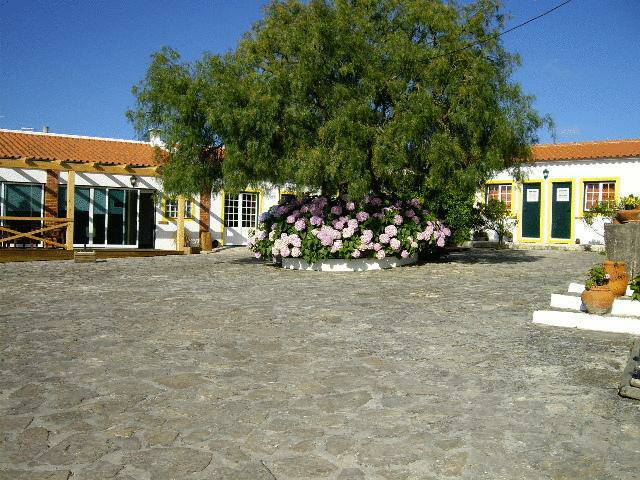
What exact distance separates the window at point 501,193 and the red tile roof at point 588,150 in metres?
1.81

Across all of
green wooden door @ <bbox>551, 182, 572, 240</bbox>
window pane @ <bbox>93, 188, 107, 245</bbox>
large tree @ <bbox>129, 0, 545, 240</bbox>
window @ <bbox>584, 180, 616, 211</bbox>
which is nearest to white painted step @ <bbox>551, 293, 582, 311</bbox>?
large tree @ <bbox>129, 0, 545, 240</bbox>

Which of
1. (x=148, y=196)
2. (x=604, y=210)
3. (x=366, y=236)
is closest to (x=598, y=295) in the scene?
(x=366, y=236)

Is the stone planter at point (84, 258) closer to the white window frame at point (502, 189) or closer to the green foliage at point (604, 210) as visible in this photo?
the white window frame at point (502, 189)

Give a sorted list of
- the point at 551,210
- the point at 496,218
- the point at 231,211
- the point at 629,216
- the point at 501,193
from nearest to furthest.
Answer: the point at 629,216 → the point at 496,218 → the point at 231,211 → the point at 551,210 → the point at 501,193

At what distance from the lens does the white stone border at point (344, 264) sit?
14172 millimetres

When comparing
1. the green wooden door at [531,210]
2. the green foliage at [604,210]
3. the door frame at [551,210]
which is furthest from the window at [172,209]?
the green foliage at [604,210]

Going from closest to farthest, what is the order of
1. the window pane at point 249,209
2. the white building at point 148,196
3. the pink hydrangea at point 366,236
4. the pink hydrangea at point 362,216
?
the pink hydrangea at point 366,236, the pink hydrangea at point 362,216, the white building at point 148,196, the window pane at point 249,209

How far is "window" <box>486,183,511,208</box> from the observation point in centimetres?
2500

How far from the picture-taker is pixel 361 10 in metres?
13.9

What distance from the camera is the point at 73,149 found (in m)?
21.6

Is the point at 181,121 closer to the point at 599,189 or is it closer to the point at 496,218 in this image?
the point at 496,218

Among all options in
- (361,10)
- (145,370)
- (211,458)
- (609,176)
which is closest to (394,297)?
(145,370)

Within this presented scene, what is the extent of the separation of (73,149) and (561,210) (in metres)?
19.0

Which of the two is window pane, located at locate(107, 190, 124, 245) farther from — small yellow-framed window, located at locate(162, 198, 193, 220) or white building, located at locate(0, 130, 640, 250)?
small yellow-framed window, located at locate(162, 198, 193, 220)
